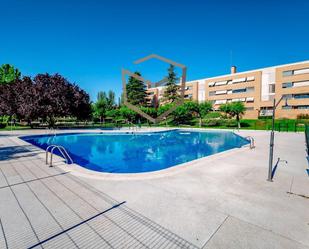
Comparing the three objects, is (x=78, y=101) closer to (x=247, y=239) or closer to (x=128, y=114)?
(x=128, y=114)

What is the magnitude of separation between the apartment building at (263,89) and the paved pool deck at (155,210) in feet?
89.0

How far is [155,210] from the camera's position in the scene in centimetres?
341

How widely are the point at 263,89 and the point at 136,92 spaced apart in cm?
2824

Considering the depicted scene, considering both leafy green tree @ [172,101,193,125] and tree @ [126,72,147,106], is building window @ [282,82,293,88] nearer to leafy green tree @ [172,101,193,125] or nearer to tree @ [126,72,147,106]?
leafy green tree @ [172,101,193,125]

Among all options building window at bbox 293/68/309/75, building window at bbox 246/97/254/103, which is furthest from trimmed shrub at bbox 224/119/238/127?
building window at bbox 293/68/309/75

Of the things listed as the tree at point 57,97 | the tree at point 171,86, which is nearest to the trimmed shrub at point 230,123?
the tree at point 171,86

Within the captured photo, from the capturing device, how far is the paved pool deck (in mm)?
2604

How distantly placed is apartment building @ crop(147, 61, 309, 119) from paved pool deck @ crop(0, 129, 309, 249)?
2714 cm

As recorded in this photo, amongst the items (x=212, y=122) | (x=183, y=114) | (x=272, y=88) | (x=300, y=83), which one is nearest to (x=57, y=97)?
(x=183, y=114)

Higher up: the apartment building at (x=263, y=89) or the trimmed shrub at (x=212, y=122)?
the apartment building at (x=263, y=89)

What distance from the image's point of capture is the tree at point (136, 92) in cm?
4512

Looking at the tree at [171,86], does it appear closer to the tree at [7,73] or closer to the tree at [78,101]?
the tree at [78,101]

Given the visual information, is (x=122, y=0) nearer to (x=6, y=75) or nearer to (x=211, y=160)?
(x=211, y=160)

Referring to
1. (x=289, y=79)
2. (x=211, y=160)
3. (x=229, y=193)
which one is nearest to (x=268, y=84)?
(x=289, y=79)
